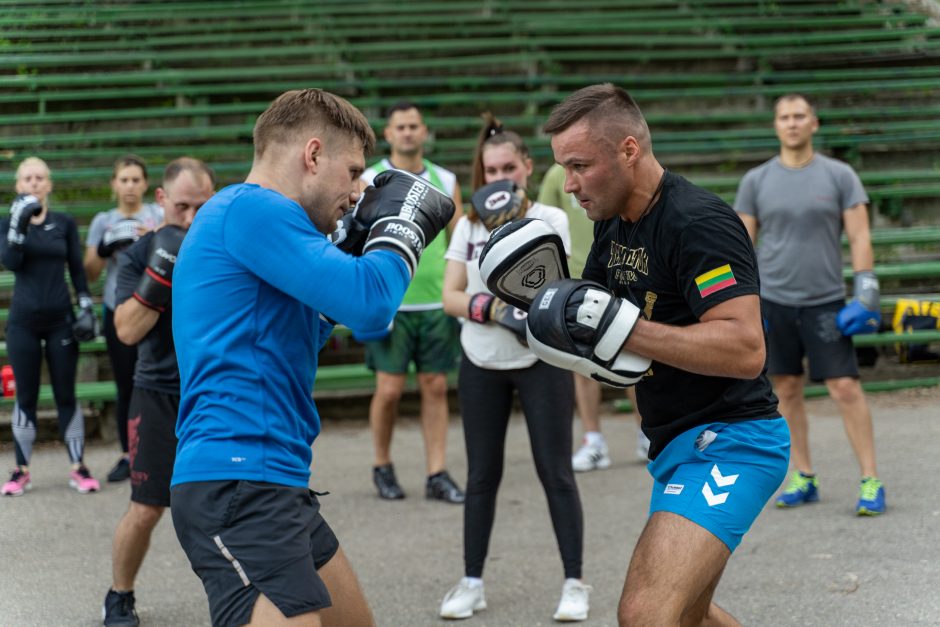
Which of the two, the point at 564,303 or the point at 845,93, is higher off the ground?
the point at 845,93

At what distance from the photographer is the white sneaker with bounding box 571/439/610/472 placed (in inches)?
270

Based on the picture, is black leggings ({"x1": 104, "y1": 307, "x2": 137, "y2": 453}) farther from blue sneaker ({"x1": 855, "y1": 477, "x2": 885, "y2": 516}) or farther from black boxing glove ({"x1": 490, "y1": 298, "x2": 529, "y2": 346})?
blue sneaker ({"x1": 855, "y1": 477, "x2": 885, "y2": 516})

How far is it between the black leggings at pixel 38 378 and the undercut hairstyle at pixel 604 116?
4.60m

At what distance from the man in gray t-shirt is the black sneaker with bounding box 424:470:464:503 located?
1.85m

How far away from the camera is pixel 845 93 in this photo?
39.8 feet

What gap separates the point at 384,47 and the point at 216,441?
10.7 meters

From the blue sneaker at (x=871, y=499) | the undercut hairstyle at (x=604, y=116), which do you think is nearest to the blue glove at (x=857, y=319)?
the blue sneaker at (x=871, y=499)

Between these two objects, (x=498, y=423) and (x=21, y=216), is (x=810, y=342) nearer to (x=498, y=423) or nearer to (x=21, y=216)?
(x=498, y=423)

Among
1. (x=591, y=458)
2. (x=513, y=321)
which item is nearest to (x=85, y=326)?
(x=591, y=458)

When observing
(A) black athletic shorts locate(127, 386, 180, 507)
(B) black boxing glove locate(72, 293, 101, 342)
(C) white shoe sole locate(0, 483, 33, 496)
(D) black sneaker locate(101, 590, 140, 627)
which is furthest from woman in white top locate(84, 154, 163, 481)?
(D) black sneaker locate(101, 590, 140, 627)

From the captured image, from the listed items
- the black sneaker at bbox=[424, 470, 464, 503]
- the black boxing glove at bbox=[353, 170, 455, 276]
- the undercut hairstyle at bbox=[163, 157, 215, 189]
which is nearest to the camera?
the black boxing glove at bbox=[353, 170, 455, 276]

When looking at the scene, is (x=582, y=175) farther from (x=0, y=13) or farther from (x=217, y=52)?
(x=0, y=13)

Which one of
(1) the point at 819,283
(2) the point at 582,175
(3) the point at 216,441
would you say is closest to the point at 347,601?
(3) the point at 216,441

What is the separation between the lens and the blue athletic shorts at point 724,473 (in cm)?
303
